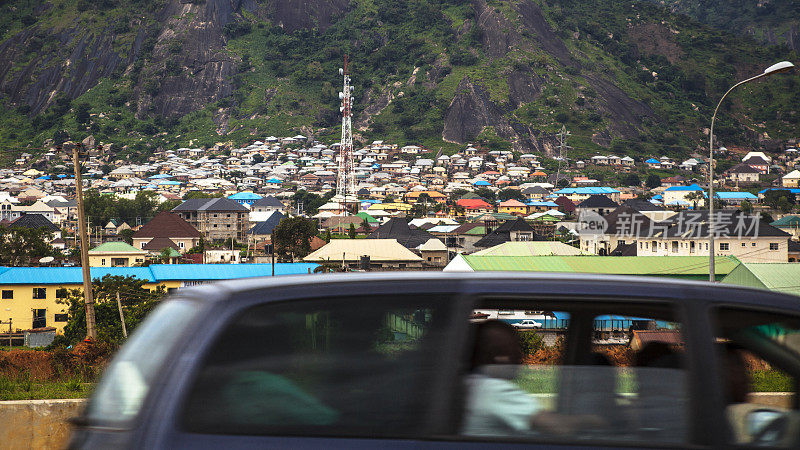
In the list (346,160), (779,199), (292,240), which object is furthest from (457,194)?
(292,240)

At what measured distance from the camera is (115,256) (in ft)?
199

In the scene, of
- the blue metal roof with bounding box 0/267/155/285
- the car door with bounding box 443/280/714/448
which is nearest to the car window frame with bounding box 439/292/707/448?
the car door with bounding box 443/280/714/448

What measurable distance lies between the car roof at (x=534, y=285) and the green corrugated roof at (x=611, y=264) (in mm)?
35277

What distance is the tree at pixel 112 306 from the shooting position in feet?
107

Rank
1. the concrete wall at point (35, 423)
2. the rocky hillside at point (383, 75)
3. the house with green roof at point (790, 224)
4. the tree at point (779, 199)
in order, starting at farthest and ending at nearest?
the rocky hillside at point (383, 75) < the tree at point (779, 199) < the house with green roof at point (790, 224) < the concrete wall at point (35, 423)

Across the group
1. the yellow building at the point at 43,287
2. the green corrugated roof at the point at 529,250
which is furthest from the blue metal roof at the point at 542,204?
the yellow building at the point at 43,287

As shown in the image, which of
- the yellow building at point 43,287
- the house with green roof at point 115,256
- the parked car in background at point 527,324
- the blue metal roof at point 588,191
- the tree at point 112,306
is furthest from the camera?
the blue metal roof at point 588,191

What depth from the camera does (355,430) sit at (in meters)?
2.31

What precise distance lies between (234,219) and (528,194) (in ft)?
159

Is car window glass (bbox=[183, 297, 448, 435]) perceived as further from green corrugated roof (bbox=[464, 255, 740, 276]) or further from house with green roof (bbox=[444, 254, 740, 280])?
green corrugated roof (bbox=[464, 255, 740, 276])

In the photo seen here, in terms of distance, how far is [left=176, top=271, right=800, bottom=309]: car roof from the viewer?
248cm

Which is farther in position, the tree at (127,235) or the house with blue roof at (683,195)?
the house with blue roof at (683,195)

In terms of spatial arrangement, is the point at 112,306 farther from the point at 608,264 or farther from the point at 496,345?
the point at 496,345

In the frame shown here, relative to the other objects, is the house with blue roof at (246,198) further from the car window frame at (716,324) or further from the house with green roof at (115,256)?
the car window frame at (716,324)
